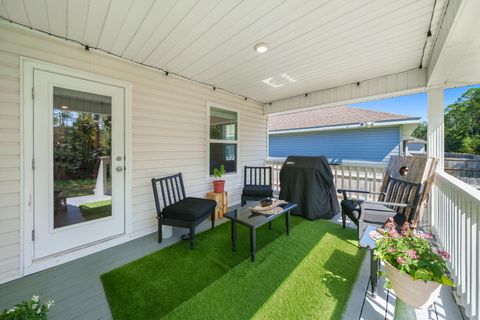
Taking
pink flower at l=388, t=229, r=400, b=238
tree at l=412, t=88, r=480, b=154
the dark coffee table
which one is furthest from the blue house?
tree at l=412, t=88, r=480, b=154

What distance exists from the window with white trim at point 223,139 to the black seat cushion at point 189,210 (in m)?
1.25

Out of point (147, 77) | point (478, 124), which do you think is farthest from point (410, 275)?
point (478, 124)

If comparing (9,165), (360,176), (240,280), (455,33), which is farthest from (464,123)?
(9,165)

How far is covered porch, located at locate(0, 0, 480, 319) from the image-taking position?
1814 mm

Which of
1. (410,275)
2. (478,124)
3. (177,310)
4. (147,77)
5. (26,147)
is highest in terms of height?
(478,124)

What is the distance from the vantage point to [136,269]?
7.49 feet

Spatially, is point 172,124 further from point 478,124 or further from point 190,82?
point 478,124

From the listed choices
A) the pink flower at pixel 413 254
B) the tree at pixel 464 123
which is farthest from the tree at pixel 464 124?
the pink flower at pixel 413 254

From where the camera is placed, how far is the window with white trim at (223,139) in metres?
4.31

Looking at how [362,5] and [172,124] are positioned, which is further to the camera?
[172,124]

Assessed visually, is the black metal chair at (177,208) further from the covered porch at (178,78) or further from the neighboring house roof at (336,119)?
the neighboring house roof at (336,119)

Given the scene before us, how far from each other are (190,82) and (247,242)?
9.91 feet

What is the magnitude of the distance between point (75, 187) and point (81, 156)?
0.41 metres

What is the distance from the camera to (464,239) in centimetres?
171
